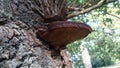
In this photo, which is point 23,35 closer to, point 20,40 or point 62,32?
point 20,40

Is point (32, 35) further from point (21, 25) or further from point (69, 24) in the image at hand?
point (69, 24)

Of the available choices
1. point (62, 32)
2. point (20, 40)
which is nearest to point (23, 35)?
point (20, 40)

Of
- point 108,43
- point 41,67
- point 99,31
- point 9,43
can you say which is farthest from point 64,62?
point 108,43
